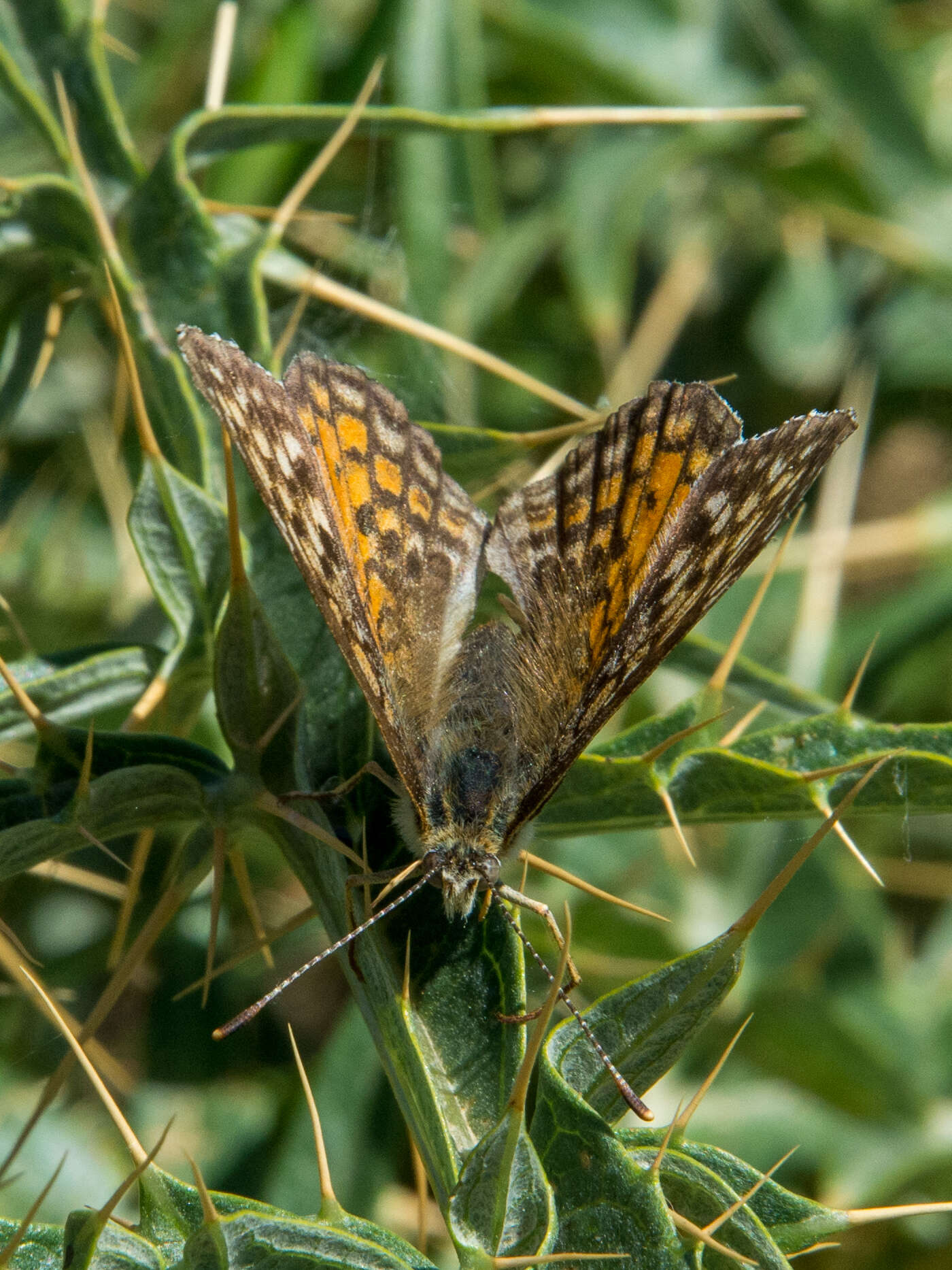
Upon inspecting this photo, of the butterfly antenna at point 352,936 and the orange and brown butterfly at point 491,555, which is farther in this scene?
the orange and brown butterfly at point 491,555

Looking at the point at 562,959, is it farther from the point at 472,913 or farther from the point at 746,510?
the point at 746,510

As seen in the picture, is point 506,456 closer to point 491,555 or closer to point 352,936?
point 491,555

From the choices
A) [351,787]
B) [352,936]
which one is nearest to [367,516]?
[351,787]

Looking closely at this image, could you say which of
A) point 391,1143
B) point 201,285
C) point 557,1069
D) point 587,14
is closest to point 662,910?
point 391,1143

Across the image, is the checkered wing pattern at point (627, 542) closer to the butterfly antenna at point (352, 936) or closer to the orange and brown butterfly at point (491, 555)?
the orange and brown butterfly at point (491, 555)

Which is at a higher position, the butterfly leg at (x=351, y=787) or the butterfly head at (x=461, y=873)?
the butterfly leg at (x=351, y=787)

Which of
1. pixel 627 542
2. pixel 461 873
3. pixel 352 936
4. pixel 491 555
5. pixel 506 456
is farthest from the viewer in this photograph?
pixel 491 555

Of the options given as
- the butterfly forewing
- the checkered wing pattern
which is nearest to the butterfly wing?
the butterfly forewing

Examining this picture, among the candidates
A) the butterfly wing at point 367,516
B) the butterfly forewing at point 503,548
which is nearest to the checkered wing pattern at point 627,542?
the butterfly forewing at point 503,548
